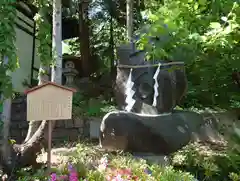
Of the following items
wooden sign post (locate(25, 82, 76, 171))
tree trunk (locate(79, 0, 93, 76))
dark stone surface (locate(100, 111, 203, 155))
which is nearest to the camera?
wooden sign post (locate(25, 82, 76, 171))

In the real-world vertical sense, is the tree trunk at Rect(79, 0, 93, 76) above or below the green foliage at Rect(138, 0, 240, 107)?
above

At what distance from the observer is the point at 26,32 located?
34.0ft

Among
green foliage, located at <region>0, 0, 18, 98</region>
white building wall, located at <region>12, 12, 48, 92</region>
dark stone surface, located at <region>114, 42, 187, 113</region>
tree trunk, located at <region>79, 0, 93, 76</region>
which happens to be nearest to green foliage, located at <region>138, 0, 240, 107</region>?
green foliage, located at <region>0, 0, 18, 98</region>

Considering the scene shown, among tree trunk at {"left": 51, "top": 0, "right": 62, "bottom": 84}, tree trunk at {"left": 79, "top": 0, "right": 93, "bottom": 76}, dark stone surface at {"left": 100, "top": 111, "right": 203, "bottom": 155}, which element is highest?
tree trunk at {"left": 79, "top": 0, "right": 93, "bottom": 76}

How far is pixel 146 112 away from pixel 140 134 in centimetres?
57

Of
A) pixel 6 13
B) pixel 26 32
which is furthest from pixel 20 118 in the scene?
pixel 6 13

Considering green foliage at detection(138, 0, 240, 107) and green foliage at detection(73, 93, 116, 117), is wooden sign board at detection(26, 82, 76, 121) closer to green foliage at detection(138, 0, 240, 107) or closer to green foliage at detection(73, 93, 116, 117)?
green foliage at detection(138, 0, 240, 107)

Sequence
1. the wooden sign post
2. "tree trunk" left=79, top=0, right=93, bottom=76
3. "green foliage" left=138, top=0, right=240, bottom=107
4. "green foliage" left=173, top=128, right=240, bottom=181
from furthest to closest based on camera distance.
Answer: "tree trunk" left=79, top=0, right=93, bottom=76 → "green foliage" left=173, top=128, right=240, bottom=181 → the wooden sign post → "green foliage" left=138, top=0, right=240, bottom=107

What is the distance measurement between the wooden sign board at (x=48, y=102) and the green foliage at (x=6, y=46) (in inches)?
24.0

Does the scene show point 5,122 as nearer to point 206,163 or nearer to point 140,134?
point 140,134

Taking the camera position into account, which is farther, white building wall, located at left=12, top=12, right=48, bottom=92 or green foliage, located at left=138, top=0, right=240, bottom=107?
white building wall, located at left=12, top=12, right=48, bottom=92

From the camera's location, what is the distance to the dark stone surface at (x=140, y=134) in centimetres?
524

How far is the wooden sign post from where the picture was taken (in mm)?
3789

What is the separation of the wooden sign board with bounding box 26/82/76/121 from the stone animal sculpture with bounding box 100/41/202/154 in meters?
1.46
